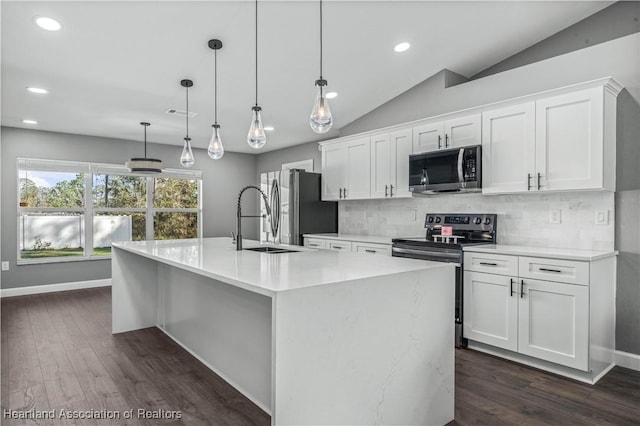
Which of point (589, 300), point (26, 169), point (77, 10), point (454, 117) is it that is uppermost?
point (77, 10)

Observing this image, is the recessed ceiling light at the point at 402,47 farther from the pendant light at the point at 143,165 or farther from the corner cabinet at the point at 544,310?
the pendant light at the point at 143,165

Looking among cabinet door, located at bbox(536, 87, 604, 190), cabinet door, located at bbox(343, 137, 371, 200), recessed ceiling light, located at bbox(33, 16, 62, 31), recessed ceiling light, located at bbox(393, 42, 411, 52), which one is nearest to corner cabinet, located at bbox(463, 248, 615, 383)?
cabinet door, located at bbox(536, 87, 604, 190)

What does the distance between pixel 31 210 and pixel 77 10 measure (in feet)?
12.7

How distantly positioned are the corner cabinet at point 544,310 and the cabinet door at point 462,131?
3.60ft

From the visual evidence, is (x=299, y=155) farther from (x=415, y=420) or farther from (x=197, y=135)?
(x=415, y=420)

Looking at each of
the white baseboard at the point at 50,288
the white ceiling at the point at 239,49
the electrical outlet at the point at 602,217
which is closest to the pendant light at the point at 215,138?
the white ceiling at the point at 239,49

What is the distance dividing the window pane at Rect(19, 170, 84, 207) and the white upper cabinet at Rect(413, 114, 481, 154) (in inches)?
194

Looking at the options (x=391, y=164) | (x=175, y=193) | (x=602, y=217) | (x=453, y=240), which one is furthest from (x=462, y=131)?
(x=175, y=193)

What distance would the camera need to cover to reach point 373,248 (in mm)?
4078

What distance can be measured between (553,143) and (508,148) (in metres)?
0.35

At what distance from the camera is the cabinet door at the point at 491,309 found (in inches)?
115

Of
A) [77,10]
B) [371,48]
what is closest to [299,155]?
[371,48]

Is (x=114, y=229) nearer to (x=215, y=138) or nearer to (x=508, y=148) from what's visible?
(x=215, y=138)

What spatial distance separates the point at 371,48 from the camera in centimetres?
341
